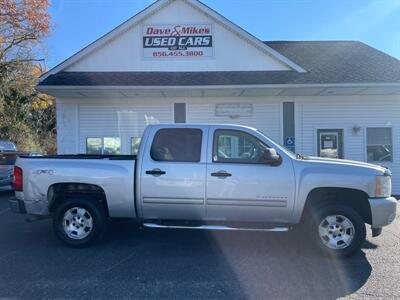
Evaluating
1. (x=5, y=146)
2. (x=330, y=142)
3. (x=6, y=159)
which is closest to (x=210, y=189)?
(x=330, y=142)

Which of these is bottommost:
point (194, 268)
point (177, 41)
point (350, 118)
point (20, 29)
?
point (194, 268)

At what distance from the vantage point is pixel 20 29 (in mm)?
29172

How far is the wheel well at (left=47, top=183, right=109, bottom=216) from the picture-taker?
632cm

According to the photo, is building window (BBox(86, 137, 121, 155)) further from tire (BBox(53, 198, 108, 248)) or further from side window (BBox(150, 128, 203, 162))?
side window (BBox(150, 128, 203, 162))

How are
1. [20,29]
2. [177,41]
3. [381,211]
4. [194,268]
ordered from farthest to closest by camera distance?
[20,29] < [177,41] < [381,211] < [194,268]

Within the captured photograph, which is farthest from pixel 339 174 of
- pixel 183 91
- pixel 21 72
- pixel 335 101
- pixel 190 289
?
pixel 21 72

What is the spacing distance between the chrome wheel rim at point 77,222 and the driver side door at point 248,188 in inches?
79.6

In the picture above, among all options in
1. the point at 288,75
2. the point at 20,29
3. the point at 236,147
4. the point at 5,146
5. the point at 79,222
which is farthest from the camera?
the point at 20,29

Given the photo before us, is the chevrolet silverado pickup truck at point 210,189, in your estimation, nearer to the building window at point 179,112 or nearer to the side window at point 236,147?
the side window at point 236,147

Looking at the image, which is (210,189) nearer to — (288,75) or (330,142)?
(288,75)

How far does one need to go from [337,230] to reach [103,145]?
9.52 meters

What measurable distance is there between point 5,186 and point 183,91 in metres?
6.83

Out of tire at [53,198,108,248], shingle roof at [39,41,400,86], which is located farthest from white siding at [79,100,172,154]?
tire at [53,198,108,248]

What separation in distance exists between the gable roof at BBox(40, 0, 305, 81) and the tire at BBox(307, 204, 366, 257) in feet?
26.9
